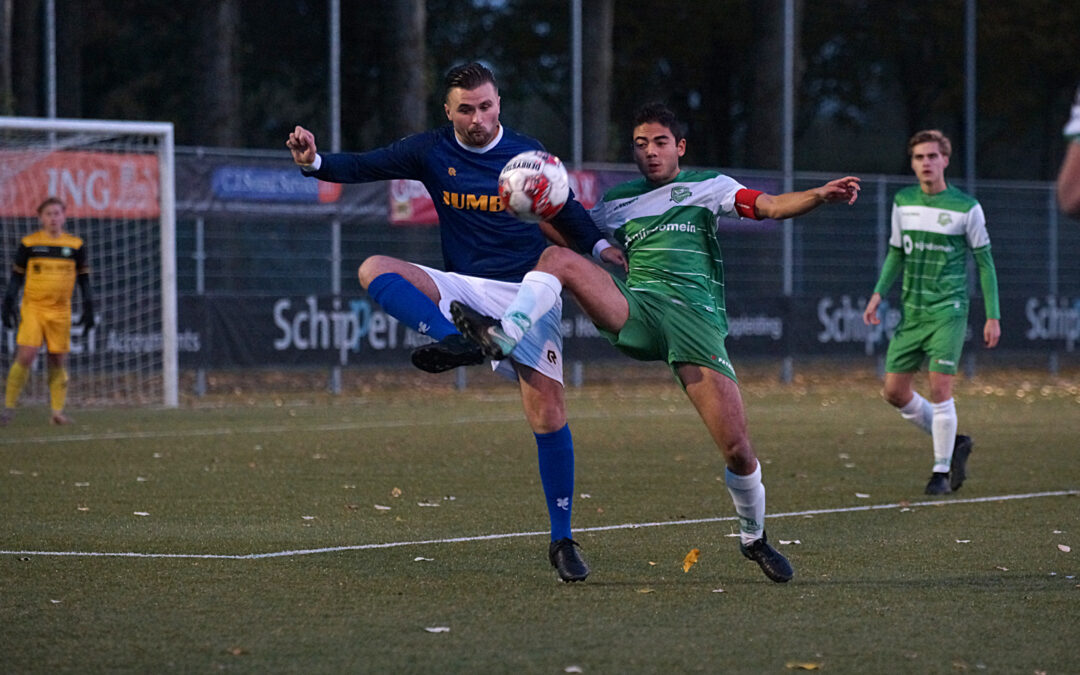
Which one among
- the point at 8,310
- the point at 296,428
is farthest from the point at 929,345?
the point at 8,310

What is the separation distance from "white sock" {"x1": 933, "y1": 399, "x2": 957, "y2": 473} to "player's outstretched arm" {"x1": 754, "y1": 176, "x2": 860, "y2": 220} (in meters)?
4.01

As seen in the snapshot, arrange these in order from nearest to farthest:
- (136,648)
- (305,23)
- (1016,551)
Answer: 1. (136,648)
2. (1016,551)
3. (305,23)

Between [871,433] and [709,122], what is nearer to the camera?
[871,433]

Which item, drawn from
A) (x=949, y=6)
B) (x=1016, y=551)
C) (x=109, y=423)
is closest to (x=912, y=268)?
(x=1016, y=551)

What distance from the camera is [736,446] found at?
20.9ft

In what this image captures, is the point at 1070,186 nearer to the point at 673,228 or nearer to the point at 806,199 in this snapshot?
the point at 806,199

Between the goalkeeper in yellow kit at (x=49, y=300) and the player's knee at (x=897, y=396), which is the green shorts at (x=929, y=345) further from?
the goalkeeper in yellow kit at (x=49, y=300)

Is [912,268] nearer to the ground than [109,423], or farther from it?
farther from it

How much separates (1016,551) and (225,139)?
18520 mm

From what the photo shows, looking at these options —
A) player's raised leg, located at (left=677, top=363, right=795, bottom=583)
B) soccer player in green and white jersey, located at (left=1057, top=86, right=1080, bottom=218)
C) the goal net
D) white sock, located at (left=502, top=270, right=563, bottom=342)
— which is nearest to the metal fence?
the goal net

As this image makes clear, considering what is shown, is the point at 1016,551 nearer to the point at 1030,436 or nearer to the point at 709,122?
the point at 1030,436

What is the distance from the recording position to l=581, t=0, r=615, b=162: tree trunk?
2502cm

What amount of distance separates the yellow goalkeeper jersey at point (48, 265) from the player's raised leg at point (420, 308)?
369 inches

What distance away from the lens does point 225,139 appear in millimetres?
23922
